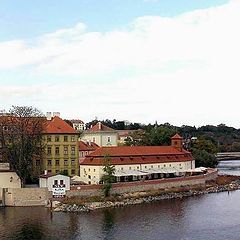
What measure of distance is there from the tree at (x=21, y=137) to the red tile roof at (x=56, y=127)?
333 cm

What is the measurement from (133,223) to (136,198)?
9.73m

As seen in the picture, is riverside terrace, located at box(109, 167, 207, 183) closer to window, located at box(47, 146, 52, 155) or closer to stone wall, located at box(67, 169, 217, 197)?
stone wall, located at box(67, 169, 217, 197)

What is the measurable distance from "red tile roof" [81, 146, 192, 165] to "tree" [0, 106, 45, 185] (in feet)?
19.0

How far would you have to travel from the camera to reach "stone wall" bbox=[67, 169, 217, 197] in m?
43.6

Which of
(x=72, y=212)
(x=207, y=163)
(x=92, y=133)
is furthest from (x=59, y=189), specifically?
(x=207, y=163)

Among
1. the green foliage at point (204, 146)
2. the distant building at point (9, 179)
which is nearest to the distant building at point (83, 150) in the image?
the distant building at point (9, 179)

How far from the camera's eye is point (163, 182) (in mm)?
49688

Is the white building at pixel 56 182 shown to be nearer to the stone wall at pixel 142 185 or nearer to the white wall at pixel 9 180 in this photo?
the stone wall at pixel 142 185

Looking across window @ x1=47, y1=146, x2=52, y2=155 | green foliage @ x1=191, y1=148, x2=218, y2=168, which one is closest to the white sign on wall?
window @ x1=47, y1=146, x2=52, y2=155

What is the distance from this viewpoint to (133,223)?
34.6 meters

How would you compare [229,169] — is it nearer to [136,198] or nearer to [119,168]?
[119,168]

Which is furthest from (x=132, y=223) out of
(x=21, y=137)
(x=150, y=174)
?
(x=150, y=174)

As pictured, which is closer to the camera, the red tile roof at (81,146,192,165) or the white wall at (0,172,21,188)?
the white wall at (0,172,21,188)

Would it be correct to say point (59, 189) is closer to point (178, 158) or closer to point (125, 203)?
point (125, 203)
